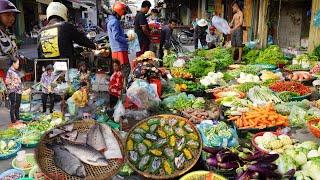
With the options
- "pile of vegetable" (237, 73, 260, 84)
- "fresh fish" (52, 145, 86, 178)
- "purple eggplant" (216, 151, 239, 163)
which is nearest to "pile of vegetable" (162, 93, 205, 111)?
"pile of vegetable" (237, 73, 260, 84)

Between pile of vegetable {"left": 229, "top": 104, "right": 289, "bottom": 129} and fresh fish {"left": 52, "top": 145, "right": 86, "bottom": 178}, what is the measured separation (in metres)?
2.56

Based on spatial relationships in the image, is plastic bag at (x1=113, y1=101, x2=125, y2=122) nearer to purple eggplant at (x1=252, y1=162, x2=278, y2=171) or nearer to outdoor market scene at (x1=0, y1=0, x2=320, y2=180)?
outdoor market scene at (x1=0, y1=0, x2=320, y2=180)

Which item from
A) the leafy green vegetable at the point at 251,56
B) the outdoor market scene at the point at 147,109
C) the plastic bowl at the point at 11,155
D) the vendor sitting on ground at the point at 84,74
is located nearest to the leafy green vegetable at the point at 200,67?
the outdoor market scene at the point at 147,109

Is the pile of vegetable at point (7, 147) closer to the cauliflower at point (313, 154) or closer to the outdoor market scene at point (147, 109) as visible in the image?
the outdoor market scene at point (147, 109)

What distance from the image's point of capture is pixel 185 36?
1969 centimetres

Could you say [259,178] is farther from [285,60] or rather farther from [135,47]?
[285,60]

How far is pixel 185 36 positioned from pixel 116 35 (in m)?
13.4

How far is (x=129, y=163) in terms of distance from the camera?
3496 mm

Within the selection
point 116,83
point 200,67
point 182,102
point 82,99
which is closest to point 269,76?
point 200,67

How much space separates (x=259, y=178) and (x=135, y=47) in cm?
539

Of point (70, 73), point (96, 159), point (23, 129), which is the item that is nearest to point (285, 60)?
point (70, 73)

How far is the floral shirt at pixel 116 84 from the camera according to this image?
5.78 meters

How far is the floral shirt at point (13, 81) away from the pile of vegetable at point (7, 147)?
114cm

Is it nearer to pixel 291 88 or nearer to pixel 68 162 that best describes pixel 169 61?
pixel 291 88
